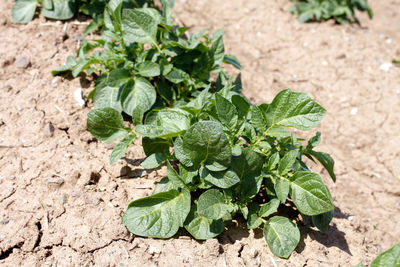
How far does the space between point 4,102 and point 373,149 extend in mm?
2961

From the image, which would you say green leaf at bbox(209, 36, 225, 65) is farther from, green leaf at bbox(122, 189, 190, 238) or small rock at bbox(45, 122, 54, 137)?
small rock at bbox(45, 122, 54, 137)

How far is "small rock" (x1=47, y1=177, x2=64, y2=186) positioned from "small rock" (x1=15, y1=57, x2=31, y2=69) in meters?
1.07

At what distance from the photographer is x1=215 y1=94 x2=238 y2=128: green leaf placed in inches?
83.7

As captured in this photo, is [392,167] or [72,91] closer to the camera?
[72,91]

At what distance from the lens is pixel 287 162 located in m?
2.16

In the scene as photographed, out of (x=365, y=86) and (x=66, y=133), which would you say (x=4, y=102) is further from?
(x=365, y=86)

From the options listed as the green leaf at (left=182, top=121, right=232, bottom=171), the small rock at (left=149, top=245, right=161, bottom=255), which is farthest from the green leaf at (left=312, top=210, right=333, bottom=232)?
the small rock at (left=149, top=245, right=161, bottom=255)

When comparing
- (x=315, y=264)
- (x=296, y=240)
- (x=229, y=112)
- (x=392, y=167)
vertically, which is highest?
(x=229, y=112)

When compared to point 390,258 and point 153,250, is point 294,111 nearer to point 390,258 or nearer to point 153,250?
point 390,258

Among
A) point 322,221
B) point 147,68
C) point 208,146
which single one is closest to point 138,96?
point 147,68

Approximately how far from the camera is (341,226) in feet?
8.43

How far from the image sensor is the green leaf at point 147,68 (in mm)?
2664

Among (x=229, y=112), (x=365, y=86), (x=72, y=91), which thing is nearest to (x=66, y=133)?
(x=72, y=91)

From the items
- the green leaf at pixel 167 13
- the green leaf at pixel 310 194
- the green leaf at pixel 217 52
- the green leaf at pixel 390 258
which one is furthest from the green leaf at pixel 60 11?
the green leaf at pixel 390 258
